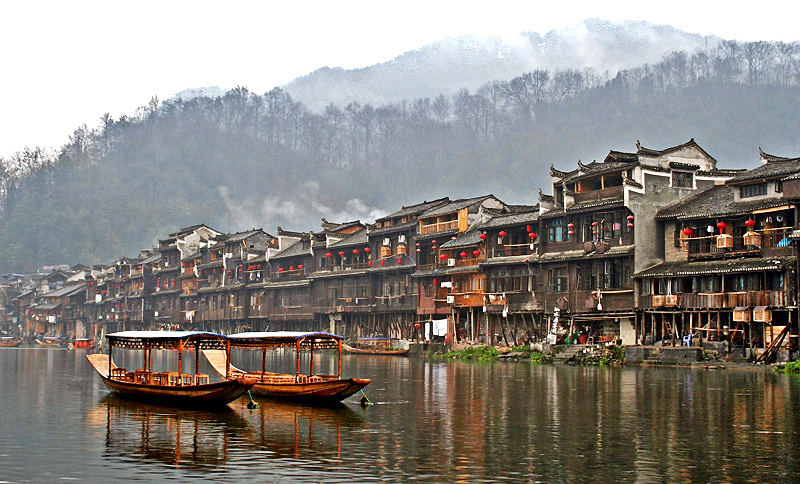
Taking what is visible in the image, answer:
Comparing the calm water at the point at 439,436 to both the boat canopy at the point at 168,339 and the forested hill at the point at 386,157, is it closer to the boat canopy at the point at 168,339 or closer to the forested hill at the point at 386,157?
the boat canopy at the point at 168,339

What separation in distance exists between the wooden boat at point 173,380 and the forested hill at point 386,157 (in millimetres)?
125843

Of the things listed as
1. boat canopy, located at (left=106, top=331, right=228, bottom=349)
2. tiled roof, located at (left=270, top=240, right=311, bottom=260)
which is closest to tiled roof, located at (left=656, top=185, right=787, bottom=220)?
boat canopy, located at (left=106, top=331, right=228, bottom=349)

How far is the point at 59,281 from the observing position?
443 ft

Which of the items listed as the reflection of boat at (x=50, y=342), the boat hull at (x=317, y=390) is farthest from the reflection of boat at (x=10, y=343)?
the boat hull at (x=317, y=390)

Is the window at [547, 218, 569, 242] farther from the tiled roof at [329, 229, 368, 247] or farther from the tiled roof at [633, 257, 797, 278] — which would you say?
the tiled roof at [329, 229, 368, 247]

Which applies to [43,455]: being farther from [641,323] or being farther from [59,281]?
[59,281]

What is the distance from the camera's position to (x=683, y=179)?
2322 inches

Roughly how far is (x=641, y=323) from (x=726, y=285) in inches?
268

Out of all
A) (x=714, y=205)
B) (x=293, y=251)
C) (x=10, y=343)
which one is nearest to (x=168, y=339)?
(x=714, y=205)

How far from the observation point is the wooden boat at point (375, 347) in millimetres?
70688

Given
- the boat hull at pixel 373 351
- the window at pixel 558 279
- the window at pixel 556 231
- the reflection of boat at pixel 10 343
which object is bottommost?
the reflection of boat at pixel 10 343

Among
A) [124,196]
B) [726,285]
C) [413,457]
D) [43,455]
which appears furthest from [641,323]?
[124,196]

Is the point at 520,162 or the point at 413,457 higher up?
the point at 520,162

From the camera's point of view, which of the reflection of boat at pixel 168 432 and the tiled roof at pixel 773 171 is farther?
the tiled roof at pixel 773 171
